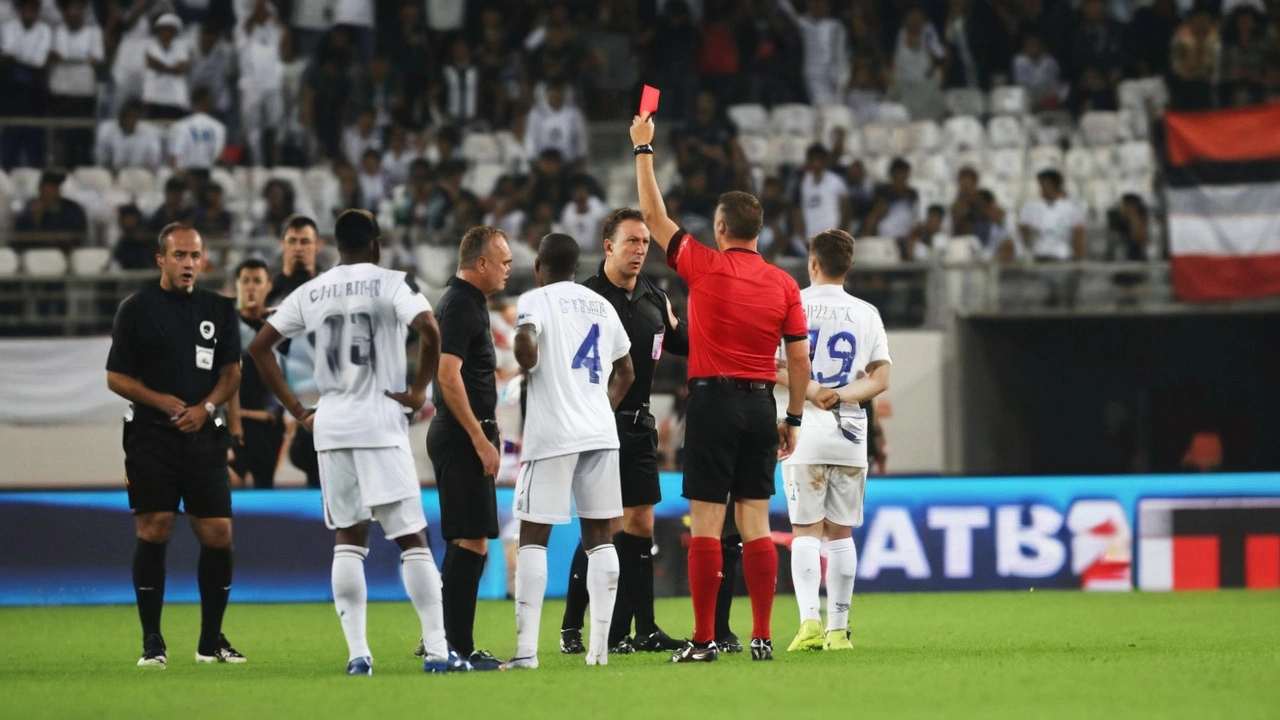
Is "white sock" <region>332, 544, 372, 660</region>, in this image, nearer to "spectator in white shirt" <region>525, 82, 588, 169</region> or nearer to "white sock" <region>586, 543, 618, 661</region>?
"white sock" <region>586, 543, 618, 661</region>

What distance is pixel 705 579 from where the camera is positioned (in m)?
8.28

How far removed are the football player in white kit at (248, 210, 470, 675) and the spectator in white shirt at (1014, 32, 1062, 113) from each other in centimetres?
1667

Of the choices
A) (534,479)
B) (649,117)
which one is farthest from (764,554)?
(649,117)

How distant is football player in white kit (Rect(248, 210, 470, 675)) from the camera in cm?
766

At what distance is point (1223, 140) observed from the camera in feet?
63.7

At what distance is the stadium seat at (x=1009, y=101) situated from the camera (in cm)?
2220

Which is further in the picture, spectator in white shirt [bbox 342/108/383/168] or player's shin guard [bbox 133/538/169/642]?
spectator in white shirt [bbox 342/108/383/168]

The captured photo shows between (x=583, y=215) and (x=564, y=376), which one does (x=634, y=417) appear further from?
(x=583, y=215)

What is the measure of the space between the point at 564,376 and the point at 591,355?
0.18 meters

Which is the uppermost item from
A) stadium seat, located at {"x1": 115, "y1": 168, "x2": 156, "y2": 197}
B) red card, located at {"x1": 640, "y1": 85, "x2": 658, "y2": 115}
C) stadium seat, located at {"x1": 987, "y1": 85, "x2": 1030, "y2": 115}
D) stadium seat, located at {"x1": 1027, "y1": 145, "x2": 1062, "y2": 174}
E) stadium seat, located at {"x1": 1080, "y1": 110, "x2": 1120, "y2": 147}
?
stadium seat, located at {"x1": 987, "y1": 85, "x2": 1030, "y2": 115}

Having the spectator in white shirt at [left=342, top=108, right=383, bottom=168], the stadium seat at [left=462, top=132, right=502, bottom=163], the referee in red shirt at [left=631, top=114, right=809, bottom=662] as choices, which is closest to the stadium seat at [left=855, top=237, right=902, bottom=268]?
the stadium seat at [left=462, top=132, right=502, bottom=163]

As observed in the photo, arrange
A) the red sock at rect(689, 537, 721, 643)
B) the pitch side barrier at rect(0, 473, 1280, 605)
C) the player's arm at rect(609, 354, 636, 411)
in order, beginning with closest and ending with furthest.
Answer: the red sock at rect(689, 537, 721, 643) < the player's arm at rect(609, 354, 636, 411) < the pitch side barrier at rect(0, 473, 1280, 605)

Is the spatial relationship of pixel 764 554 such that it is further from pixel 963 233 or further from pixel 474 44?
pixel 474 44

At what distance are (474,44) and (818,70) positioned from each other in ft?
15.0
